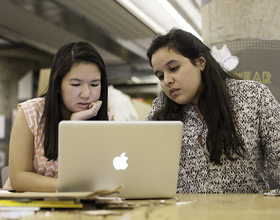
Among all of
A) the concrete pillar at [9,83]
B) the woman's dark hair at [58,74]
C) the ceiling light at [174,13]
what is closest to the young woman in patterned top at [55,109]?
the woman's dark hair at [58,74]

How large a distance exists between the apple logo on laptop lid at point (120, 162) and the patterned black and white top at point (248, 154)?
77 centimetres

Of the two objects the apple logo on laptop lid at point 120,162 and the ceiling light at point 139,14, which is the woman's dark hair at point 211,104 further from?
the ceiling light at point 139,14

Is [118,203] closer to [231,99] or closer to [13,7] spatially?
[231,99]

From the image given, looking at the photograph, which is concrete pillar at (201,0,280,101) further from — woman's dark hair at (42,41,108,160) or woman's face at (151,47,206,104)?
woman's dark hair at (42,41,108,160)

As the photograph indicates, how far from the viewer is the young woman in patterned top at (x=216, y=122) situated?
5.45 feet

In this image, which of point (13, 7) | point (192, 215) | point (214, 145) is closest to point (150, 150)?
point (192, 215)

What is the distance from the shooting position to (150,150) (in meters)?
1.05

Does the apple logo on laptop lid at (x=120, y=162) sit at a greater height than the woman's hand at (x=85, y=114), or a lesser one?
lesser

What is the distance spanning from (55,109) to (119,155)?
71cm

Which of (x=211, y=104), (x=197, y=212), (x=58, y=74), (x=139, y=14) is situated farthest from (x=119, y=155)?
(x=139, y=14)

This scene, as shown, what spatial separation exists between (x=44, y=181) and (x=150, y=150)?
533mm

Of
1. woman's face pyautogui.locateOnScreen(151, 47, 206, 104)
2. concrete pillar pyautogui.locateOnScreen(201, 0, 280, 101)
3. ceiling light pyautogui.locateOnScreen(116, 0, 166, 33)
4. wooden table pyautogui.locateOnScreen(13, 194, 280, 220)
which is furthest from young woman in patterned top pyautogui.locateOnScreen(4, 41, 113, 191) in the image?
ceiling light pyautogui.locateOnScreen(116, 0, 166, 33)

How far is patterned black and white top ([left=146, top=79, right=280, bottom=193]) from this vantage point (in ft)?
5.44

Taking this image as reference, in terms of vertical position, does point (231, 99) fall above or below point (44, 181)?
above
